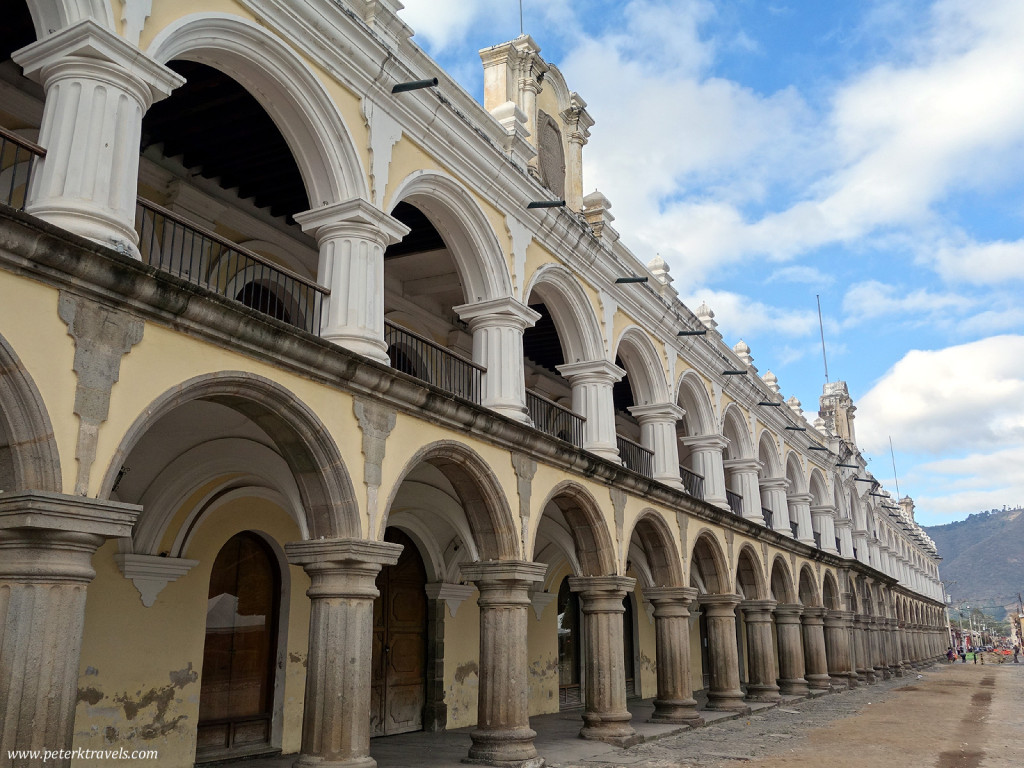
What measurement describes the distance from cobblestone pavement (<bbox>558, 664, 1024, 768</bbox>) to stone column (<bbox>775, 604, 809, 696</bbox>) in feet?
1.81

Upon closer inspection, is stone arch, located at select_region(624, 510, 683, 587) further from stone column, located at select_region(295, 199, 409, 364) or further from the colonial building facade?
stone column, located at select_region(295, 199, 409, 364)

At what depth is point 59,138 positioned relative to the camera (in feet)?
21.2

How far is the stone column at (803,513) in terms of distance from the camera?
1005 inches

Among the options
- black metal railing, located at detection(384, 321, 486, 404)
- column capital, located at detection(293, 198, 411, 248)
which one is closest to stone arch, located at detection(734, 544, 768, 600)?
black metal railing, located at detection(384, 321, 486, 404)

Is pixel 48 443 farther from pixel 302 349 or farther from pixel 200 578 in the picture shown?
pixel 200 578

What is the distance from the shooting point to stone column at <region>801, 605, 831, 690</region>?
23.6 m

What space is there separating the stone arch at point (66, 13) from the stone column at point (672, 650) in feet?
39.3

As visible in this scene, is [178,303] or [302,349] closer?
[178,303]

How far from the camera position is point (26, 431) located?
18.3 ft

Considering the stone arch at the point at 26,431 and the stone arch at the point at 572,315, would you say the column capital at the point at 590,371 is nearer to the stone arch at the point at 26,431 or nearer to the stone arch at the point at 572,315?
the stone arch at the point at 572,315

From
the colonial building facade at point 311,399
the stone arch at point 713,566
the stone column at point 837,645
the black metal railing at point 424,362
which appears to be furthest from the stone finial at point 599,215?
the stone column at point 837,645

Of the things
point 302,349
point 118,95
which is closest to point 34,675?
point 302,349

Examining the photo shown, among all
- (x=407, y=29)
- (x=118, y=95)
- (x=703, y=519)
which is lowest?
(x=703, y=519)

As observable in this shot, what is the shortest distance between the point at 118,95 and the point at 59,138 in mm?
583
